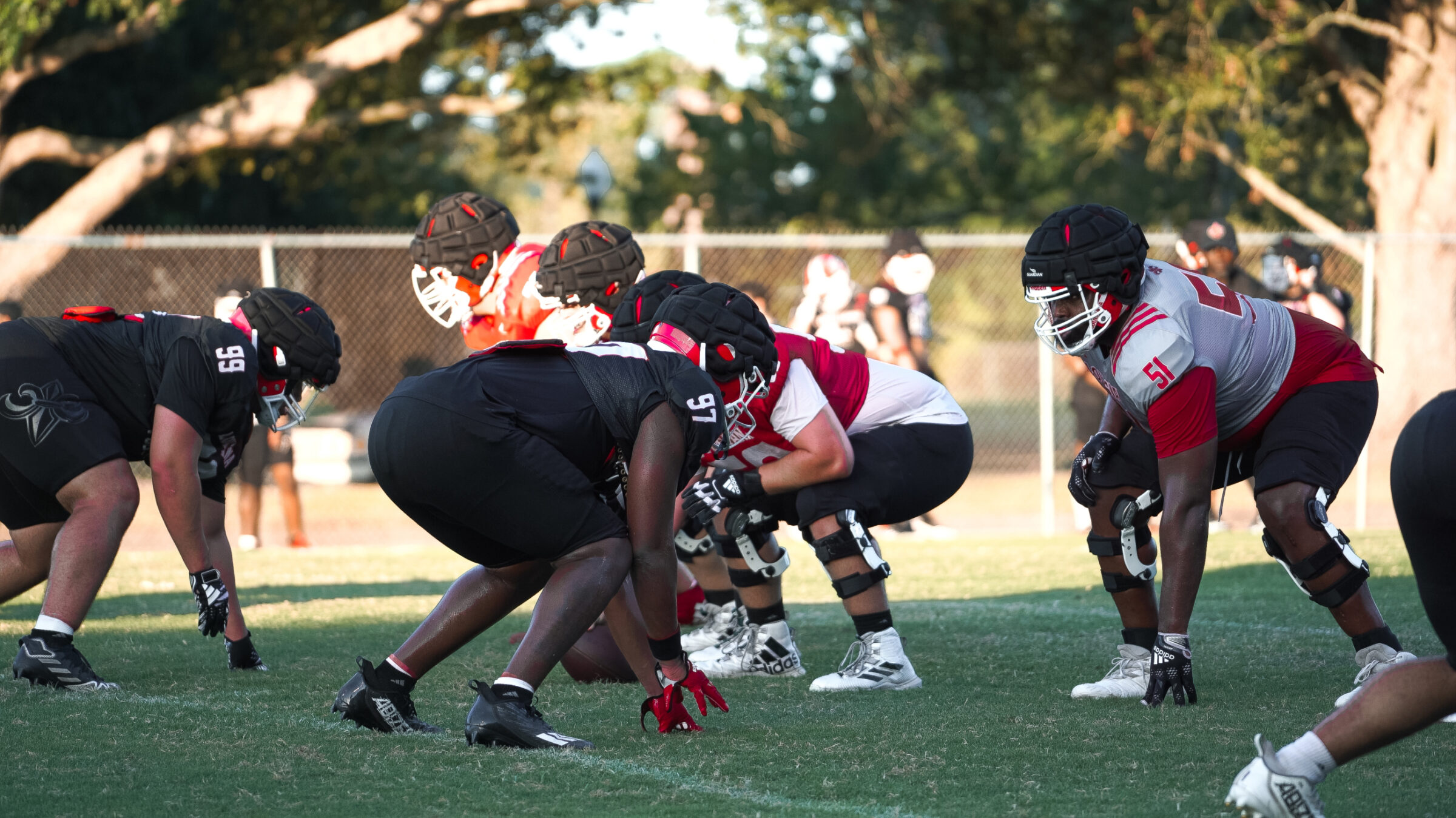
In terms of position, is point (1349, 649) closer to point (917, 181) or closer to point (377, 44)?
point (377, 44)

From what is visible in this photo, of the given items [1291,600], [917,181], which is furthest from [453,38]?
[1291,600]

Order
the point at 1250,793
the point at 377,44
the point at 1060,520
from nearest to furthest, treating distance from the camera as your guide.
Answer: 1. the point at 1250,793
2. the point at 1060,520
3. the point at 377,44

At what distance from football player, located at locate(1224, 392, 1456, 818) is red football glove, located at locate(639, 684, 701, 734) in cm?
173

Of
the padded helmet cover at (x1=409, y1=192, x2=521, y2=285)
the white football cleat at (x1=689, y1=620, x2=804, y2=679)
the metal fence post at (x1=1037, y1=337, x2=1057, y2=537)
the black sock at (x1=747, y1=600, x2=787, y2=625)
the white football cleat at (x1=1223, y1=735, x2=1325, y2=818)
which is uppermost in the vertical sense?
the padded helmet cover at (x1=409, y1=192, x2=521, y2=285)

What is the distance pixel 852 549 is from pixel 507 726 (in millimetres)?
1726

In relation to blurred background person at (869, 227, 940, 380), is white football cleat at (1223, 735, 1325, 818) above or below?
above

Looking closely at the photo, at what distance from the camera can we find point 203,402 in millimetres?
5277

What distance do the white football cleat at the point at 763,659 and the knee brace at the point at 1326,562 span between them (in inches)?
76.5

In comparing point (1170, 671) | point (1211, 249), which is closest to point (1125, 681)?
point (1170, 671)

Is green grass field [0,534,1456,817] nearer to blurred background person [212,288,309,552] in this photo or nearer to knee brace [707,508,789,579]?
knee brace [707,508,789,579]

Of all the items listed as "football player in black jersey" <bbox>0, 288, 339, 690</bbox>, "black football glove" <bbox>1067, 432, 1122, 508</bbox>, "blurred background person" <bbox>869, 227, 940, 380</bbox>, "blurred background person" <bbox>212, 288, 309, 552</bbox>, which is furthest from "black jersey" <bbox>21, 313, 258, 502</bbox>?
"blurred background person" <bbox>869, 227, 940, 380</bbox>

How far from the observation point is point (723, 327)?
457 cm

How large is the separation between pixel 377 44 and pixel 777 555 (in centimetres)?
1201

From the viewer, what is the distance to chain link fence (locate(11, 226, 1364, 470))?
12.0 meters
